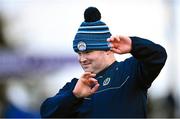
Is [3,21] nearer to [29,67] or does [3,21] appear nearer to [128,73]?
[29,67]

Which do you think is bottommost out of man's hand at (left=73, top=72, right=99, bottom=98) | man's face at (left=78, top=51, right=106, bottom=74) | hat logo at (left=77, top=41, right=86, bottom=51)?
man's hand at (left=73, top=72, right=99, bottom=98)

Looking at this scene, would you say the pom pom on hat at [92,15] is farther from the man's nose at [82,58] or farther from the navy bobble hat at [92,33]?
the man's nose at [82,58]

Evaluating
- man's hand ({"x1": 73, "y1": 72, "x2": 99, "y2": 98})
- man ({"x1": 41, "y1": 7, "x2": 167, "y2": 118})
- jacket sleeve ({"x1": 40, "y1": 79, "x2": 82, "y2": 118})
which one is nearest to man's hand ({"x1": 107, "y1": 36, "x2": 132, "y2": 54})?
man ({"x1": 41, "y1": 7, "x2": 167, "y2": 118})

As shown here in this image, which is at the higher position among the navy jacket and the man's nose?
the man's nose

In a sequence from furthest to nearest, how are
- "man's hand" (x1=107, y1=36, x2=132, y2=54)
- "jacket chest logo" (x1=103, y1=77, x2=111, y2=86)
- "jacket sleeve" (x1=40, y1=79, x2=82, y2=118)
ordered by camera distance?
"jacket chest logo" (x1=103, y1=77, x2=111, y2=86) < "jacket sleeve" (x1=40, y1=79, x2=82, y2=118) < "man's hand" (x1=107, y1=36, x2=132, y2=54)

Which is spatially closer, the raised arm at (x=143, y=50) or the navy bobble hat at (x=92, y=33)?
the raised arm at (x=143, y=50)

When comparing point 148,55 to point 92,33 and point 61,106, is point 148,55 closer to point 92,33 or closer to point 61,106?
point 92,33

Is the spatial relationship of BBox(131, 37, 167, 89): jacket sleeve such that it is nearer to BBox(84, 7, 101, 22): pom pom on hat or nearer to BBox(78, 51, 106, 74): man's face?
BBox(78, 51, 106, 74): man's face

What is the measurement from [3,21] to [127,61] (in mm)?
8651

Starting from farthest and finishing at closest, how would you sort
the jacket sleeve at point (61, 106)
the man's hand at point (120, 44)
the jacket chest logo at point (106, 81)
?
the jacket chest logo at point (106, 81), the jacket sleeve at point (61, 106), the man's hand at point (120, 44)

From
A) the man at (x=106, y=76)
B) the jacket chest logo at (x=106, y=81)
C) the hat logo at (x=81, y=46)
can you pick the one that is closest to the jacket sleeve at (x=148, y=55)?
the man at (x=106, y=76)

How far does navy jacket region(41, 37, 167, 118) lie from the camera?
4.79 m

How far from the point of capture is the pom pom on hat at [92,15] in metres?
5.04

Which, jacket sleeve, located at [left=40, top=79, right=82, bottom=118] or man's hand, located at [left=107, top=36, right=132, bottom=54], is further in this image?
jacket sleeve, located at [left=40, top=79, right=82, bottom=118]
